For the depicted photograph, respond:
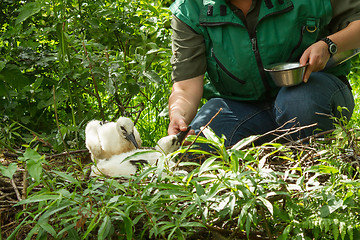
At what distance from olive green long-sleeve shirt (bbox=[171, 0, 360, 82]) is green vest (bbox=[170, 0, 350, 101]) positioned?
0.18 ft

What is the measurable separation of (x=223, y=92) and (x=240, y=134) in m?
0.41

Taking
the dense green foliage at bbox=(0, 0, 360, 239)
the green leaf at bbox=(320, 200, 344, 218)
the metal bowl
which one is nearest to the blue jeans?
the metal bowl

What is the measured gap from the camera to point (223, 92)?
13.2ft

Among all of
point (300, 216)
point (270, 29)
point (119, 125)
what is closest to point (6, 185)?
point (119, 125)

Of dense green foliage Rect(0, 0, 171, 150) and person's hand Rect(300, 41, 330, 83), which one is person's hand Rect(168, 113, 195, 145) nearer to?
dense green foliage Rect(0, 0, 171, 150)

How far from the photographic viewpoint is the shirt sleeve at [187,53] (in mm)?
3840

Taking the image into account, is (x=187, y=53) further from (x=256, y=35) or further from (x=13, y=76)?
(x=13, y=76)

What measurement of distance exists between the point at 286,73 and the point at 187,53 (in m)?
0.83

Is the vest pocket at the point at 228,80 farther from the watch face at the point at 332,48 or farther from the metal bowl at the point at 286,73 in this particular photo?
the watch face at the point at 332,48

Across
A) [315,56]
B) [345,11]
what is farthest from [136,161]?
[345,11]

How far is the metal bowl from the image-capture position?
336 centimetres

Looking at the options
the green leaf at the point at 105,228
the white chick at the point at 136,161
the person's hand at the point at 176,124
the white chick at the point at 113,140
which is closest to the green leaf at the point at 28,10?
the white chick at the point at 113,140

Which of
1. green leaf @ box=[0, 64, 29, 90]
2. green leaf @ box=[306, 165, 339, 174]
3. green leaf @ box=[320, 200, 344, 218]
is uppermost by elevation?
green leaf @ box=[0, 64, 29, 90]

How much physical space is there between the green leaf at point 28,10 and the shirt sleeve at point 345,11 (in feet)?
6.59
